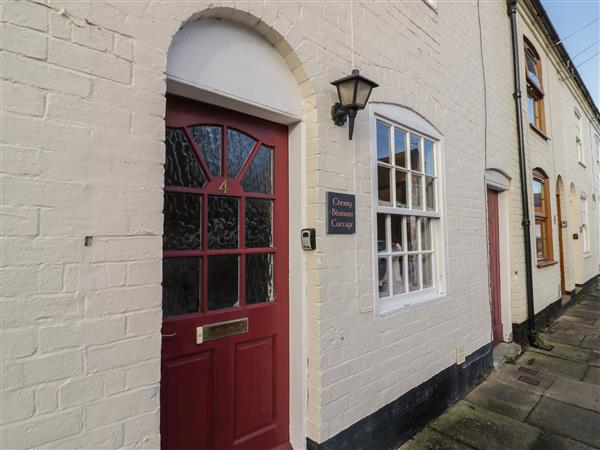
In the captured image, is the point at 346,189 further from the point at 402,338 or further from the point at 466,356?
the point at 466,356

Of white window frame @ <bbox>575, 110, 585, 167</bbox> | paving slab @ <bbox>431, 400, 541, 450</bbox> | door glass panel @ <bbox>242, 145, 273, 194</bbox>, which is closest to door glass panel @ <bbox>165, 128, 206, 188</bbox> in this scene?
door glass panel @ <bbox>242, 145, 273, 194</bbox>

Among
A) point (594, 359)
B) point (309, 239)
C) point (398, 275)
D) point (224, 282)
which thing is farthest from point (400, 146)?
point (594, 359)

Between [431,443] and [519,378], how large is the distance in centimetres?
219

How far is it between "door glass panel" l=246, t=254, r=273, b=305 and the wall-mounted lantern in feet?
3.82

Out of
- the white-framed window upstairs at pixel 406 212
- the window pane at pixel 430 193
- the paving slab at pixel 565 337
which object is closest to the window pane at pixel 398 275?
the white-framed window upstairs at pixel 406 212

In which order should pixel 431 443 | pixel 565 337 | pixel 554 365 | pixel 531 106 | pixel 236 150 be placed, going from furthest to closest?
pixel 531 106
pixel 565 337
pixel 554 365
pixel 431 443
pixel 236 150

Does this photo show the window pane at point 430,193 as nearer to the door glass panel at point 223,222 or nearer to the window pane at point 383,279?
the window pane at point 383,279

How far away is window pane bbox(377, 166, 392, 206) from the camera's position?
321cm

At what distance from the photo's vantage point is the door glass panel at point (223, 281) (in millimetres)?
2213

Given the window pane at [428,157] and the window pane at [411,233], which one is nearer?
the window pane at [411,233]

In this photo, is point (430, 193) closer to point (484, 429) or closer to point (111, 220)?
point (484, 429)

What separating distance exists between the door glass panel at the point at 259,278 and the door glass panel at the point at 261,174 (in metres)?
0.47

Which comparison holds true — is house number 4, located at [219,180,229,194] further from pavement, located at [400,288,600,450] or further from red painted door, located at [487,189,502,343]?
red painted door, located at [487,189,502,343]

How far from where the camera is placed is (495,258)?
5.66 meters
